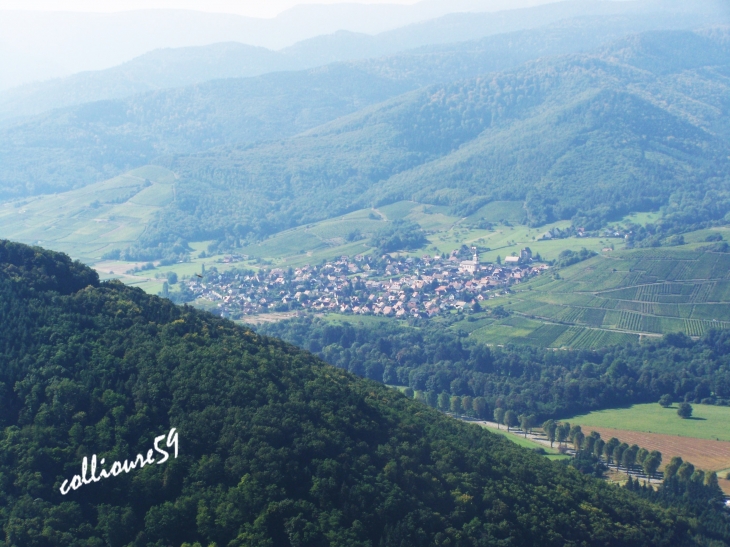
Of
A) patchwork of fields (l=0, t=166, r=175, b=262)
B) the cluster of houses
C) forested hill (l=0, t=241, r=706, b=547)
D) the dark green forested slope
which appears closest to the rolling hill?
patchwork of fields (l=0, t=166, r=175, b=262)

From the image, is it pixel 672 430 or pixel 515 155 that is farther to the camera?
pixel 515 155

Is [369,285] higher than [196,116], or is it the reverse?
[196,116]

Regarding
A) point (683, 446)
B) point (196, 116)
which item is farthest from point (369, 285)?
point (196, 116)

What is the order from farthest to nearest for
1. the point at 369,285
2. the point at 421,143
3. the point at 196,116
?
1. the point at 196,116
2. the point at 421,143
3. the point at 369,285

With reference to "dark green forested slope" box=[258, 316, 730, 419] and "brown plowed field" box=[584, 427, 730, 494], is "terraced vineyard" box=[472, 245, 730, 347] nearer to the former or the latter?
"dark green forested slope" box=[258, 316, 730, 419]

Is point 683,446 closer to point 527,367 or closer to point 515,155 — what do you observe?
point 527,367

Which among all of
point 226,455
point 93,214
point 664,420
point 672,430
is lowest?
point 664,420
